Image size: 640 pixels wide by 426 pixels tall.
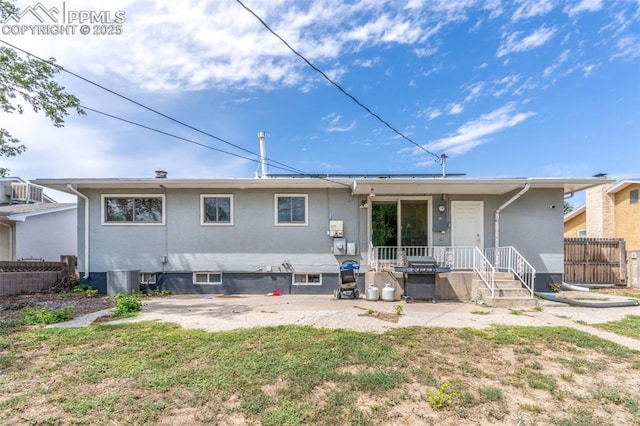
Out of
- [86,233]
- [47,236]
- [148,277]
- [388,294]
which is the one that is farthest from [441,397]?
[47,236]

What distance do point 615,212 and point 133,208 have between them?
20739 mm

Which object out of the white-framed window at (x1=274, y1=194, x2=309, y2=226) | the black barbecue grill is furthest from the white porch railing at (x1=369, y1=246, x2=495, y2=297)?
the white-framed window at (x1=274, y1=194, x2=309, y2=226)

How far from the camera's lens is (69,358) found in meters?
3.57

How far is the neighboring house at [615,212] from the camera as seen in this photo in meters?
12.7

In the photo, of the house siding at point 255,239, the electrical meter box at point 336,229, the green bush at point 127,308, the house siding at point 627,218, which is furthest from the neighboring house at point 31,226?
the house siding at point 627,218

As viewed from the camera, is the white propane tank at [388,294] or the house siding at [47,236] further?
the house siding at [47,236]

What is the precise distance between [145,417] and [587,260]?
1320 centimetres

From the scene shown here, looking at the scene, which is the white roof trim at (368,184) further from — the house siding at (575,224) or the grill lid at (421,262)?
the house siding at (575,224)

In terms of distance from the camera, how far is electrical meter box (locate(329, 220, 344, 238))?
861 cm

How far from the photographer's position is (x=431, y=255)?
8.60 m

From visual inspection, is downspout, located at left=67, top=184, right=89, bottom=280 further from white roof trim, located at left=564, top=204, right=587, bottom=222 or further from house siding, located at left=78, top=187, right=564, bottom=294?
white roof trim, located at left=564, top=204, right=587, bottom=222

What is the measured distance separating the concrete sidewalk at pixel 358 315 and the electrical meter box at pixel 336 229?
202 cm

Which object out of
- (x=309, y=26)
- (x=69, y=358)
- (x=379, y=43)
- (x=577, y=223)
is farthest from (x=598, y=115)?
(x=69, y=358)

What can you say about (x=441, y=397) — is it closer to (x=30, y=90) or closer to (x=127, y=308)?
(x=127, y=308)
